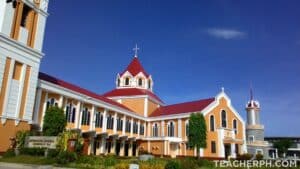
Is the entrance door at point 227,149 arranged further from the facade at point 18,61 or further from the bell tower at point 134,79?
the facade at point 18,61

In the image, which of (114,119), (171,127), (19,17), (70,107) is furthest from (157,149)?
(19,17)

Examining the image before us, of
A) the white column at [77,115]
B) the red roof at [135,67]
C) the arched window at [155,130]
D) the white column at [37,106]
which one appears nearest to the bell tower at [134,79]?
the red roof at [135,67]

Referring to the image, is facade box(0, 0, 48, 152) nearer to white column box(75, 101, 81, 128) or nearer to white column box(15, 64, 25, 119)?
white column box(15, 64, 25, 119)

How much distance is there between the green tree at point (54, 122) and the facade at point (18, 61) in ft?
4.46

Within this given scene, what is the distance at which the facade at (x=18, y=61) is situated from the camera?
64.7ft

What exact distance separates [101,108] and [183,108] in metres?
12.9

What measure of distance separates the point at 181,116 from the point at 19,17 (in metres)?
23.3

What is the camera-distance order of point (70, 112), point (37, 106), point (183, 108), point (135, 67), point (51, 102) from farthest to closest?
1. point (135, 67)
2. point (183, 108)
3. point (70, 112)
4. point (51, 102)
5. point (37, 106)

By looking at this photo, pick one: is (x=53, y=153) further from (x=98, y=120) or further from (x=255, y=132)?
(x=255, y=132)

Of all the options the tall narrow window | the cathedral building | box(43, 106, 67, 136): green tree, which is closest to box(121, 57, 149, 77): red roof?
the cathedral building

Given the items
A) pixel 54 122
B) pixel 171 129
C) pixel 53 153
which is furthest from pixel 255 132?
pixel 53 153

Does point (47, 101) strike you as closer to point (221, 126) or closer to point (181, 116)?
point (181, 116)

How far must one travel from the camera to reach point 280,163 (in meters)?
24.4

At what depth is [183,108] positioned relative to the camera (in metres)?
40.7
